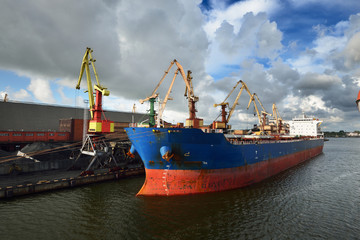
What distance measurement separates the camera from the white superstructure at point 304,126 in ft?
205

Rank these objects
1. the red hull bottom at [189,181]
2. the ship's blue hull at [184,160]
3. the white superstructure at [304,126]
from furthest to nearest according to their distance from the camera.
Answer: the white superstructure at [304,126] → the red hull bottom at [189,181] → the ship's blue hull at [184,160]

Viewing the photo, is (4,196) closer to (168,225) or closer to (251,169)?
(168,225)

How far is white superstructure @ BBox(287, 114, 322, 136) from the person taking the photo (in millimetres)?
62438

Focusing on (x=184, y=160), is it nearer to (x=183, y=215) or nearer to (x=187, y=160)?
(x=187, y=160)

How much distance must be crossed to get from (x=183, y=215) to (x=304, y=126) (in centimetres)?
6681

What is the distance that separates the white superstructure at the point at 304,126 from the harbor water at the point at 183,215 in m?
50.6

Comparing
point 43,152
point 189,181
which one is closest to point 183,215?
point 189,181

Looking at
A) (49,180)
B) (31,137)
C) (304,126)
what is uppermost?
(304,126)

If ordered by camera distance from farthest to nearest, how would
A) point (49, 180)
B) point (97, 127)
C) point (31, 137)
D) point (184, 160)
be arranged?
point (31, 137), point (97, 127), point (49, 180), point (184, 160)

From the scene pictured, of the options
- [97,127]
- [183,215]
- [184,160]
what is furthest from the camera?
[97,127]

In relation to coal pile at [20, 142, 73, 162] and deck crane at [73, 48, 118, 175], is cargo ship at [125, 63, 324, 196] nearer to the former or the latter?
deck crane at [73, 48, 118, 175]

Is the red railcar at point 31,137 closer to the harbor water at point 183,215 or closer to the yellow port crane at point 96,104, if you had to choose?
the yellow port crane at point 96,104

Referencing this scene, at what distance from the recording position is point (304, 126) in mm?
64750

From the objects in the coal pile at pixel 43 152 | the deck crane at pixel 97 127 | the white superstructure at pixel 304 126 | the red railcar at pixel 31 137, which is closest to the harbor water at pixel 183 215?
the deck crane at pixel 97 127
